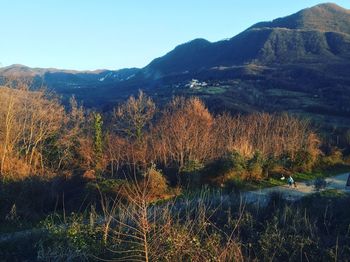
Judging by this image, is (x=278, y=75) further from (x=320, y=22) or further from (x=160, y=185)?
(x=320, y=22)

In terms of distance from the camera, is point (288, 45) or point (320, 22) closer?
point (288, 45)

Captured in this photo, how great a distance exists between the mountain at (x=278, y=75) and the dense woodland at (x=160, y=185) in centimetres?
681

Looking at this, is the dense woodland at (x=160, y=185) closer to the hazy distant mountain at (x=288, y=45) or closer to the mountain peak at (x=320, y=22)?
the hazy distant mountain at (x=288, y=45)

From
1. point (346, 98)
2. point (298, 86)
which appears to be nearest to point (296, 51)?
point (298, 86)

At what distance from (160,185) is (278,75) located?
88.9 metres

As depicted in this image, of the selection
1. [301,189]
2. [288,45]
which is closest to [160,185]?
[301,189]

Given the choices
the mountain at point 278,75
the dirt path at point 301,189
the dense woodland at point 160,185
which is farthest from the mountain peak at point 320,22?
the dirt path at point 301,189

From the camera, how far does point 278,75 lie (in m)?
107

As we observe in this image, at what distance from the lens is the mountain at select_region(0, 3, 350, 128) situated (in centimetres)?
7088

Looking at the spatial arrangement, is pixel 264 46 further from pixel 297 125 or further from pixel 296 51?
pixel 297 125

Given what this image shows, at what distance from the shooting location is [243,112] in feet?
190

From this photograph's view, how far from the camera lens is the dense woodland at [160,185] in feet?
35.2

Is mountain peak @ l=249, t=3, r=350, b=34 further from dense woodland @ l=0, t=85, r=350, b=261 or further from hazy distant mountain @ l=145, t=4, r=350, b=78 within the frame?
dense woodland @ l=0, t=85, r=350, b=261

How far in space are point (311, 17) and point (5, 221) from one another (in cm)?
19451
